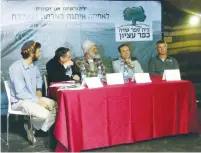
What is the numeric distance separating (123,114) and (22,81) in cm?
126

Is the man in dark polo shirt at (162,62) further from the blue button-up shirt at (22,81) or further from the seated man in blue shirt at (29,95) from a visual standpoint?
the blue button-up shirt at (22,81)

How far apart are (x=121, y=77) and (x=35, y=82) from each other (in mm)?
1114

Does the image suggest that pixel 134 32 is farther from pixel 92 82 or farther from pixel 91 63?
pixel 92 82

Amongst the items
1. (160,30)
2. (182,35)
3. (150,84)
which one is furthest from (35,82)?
(182,35)

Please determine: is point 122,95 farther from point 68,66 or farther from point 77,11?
point 77,11

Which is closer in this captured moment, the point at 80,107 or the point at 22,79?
the point at 80,107

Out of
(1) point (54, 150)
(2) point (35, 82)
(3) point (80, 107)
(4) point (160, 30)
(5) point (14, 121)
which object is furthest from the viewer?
(4) point (160, 30)

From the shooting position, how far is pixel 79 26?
5.32m

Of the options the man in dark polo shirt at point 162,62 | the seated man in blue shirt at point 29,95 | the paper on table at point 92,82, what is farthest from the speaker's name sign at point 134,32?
the paper on table at point 92,82

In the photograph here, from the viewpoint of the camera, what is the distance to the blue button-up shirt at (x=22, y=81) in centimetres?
365

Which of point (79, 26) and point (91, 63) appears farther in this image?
point (79, 26)

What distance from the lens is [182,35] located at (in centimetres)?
621

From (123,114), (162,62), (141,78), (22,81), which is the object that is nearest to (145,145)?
(123,114)

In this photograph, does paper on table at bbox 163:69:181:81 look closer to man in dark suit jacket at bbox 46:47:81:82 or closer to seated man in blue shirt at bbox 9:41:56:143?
man in dark suit jacket at bbox 46:47:81:82
